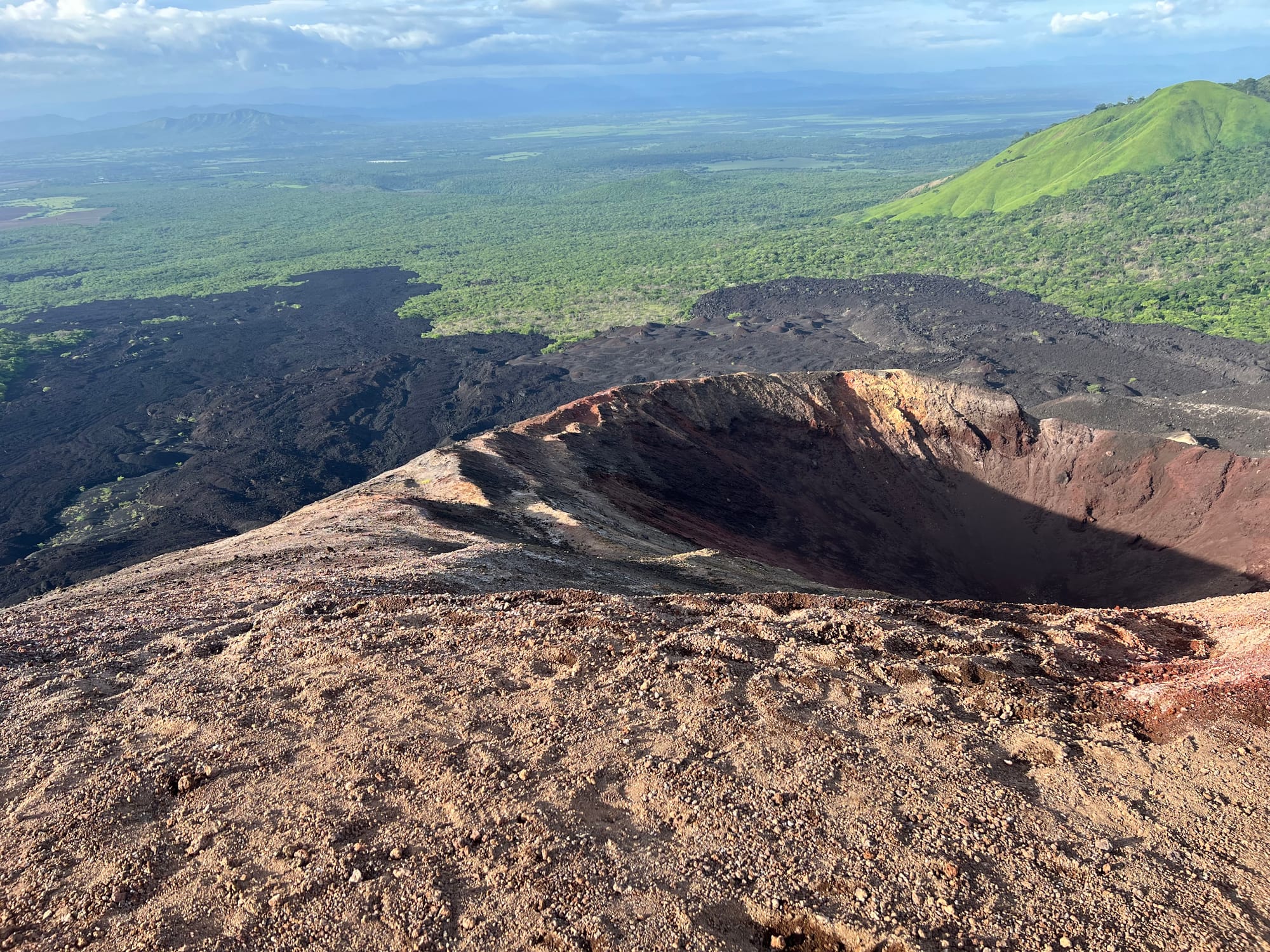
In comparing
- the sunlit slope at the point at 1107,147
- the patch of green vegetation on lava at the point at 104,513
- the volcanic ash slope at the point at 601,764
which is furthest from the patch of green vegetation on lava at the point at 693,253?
the volcanic ash slope at the point at 601,764

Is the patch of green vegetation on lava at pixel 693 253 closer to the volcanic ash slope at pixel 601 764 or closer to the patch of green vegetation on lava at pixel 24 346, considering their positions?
the patch of green vegetation on lava at pixel 24 346

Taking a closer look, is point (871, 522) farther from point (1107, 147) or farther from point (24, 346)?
point (1107, 147)

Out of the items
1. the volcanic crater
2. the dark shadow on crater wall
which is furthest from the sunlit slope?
the dark shadow on crater wall

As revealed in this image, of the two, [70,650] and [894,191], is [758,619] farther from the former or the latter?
[894,191]

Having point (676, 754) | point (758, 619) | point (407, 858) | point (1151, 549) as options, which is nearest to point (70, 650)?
point (407, 858)

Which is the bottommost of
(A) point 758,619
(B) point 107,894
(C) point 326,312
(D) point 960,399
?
(C) point 326,312

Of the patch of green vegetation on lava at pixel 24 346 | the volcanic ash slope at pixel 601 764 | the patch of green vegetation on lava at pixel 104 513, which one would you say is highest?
the volcanic ash slope at pixel 601 764

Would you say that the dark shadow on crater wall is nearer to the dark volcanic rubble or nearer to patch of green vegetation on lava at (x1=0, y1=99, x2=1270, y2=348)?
the dark volcanic rubble
